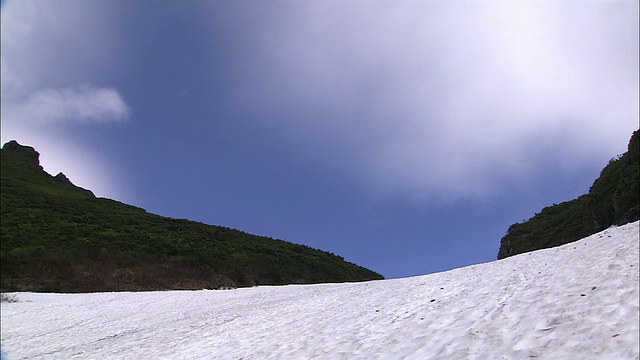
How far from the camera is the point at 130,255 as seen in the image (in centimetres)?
3906

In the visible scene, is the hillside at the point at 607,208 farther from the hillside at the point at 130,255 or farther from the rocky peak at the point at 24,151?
the rocky peak at the point at 24,151

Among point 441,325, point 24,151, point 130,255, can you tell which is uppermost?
point 24,151

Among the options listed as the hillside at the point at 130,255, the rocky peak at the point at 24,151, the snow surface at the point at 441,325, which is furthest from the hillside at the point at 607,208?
the rocky peak at the point at 24,151

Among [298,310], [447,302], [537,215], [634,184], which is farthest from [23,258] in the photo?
[537,215]

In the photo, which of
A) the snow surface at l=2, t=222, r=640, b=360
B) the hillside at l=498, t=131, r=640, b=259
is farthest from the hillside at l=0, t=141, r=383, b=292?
the hillside at l=498, t=131, r=640, b=259

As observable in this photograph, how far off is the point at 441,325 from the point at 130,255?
3923cm

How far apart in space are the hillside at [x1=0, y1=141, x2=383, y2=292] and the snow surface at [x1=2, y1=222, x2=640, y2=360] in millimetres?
20094

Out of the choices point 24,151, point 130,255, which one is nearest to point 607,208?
point 130,255

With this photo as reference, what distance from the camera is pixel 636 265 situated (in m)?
6.96

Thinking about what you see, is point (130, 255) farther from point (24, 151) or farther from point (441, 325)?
point (24, 151)

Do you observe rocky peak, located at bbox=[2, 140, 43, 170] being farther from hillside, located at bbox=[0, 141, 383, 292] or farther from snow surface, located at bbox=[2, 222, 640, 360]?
snow surface, located at bbox=[2, 222, 640, 360]

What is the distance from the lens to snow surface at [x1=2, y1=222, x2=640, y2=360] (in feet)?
16.7

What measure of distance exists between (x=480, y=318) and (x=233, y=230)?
59526 mm

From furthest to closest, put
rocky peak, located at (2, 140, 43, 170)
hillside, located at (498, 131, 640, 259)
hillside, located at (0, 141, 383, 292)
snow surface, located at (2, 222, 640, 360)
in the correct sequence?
1. rocky peak, located at (2, 140, 43, 170)
2. hillside, located at (0, 141, 383, 292)
3. hillside, located at (498, 131, 640, 259)
4. snow surface, located at (2, 222, 640, 360)
